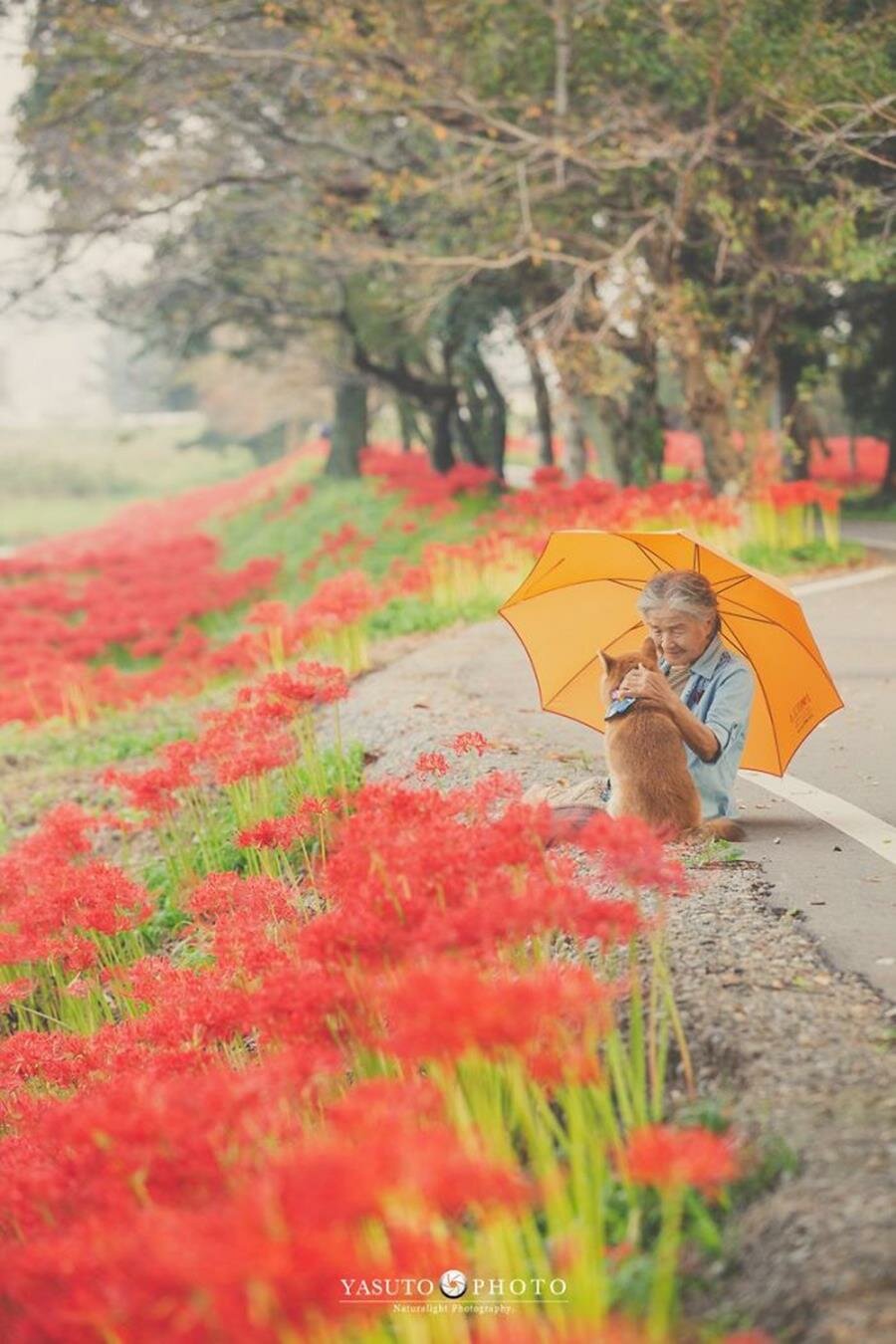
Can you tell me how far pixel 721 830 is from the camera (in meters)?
6.12

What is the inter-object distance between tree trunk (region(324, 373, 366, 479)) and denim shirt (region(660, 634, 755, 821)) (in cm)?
2709

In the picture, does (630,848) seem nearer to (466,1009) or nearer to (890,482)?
(466,1009)

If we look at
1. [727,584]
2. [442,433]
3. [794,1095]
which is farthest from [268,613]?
[442,433]

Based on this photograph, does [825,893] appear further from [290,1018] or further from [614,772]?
[290,1018]

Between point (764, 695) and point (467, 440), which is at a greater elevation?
Result: point (467, 440)

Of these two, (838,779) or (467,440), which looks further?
(467,440)

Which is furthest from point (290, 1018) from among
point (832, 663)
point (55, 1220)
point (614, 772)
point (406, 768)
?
point (832, 663)

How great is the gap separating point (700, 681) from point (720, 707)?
0.16m

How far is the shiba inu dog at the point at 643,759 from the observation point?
5480mm

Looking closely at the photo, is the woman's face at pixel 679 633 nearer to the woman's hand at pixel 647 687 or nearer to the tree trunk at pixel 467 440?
the woman's hand at pixel 647 687

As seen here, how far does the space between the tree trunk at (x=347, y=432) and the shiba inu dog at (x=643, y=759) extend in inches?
1082

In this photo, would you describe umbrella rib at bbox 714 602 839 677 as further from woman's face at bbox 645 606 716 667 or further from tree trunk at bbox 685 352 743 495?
tree trunk at bbox 685 352 743 495

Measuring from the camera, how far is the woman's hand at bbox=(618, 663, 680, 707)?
214 inches

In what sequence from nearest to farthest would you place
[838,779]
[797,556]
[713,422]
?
1. [838,779]
2. [797,556]
3. [713,422]
